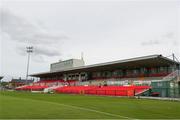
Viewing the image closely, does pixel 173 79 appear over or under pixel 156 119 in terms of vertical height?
over


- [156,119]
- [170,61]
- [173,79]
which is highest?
[170,61]

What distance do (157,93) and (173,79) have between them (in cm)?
394

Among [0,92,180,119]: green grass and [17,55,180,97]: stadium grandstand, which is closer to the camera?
[0,92,180,119]: green grass

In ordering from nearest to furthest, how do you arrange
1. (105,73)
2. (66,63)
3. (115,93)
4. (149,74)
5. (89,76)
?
(115,93) → (149,74) → (105,73) → (89,76) → (66,63)

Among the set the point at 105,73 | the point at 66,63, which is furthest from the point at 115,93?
the point at 66,63

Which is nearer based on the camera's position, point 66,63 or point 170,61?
point 170,61

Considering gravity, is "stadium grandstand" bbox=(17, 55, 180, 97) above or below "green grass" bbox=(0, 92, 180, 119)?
above

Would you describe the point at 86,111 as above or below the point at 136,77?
below

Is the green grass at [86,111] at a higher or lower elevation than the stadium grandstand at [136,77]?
lower

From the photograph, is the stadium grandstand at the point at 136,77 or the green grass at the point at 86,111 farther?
the stadium grandstand at the point at 136,77

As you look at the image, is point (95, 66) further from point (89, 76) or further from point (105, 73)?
point (89, 76)

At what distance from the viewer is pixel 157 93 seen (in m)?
43.7

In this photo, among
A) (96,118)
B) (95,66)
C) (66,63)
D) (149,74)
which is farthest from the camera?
(66,63)

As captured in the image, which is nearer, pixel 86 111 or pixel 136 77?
pixel 86 111
